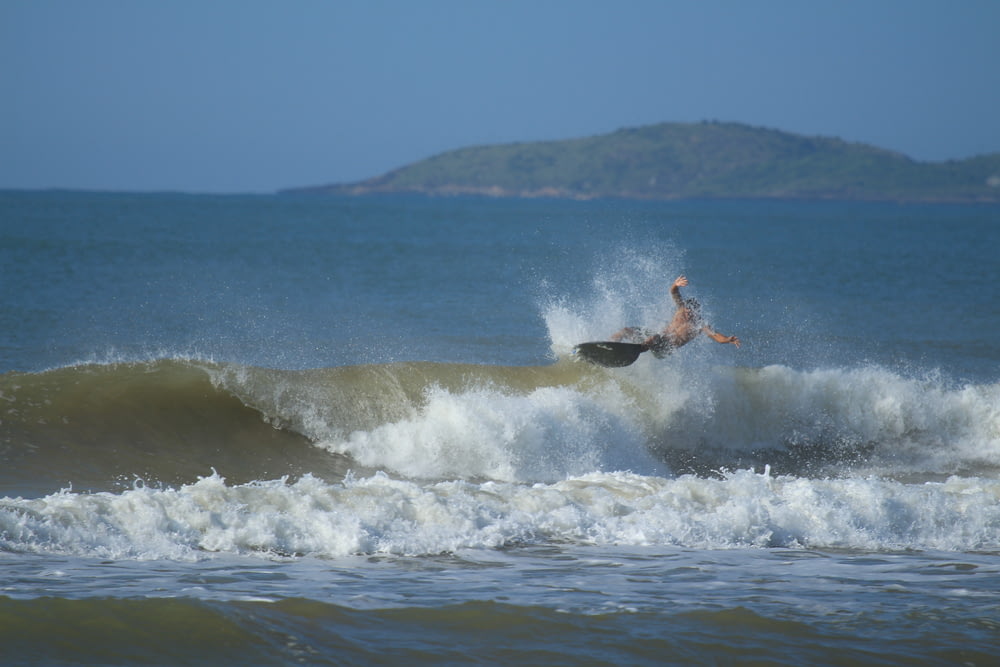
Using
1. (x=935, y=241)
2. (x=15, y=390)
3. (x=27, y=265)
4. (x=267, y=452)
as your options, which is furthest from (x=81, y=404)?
(x=935, y=241)

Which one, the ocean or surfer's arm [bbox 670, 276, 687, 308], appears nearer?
the ocean

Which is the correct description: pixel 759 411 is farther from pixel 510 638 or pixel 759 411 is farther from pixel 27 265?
pixel 27 265

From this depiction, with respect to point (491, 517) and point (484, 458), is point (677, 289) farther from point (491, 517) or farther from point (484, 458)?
point (491, 517)

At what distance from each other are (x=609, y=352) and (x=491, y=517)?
5.38 m

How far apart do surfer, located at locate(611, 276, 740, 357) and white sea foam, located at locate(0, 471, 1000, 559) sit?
3.63 metres

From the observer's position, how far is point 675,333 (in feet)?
46.0

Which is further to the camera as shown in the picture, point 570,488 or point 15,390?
point 15,390

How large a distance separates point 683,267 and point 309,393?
30195mm

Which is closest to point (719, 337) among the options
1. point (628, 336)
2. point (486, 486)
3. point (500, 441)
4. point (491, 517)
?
point (628, 336)

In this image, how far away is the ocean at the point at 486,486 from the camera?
6707 millimetres

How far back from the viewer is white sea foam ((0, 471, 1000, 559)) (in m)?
8.18

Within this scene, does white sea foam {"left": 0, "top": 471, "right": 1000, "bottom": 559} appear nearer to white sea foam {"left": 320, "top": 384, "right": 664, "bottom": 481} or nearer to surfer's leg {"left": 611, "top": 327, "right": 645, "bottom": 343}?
white sea foam {"left": 320, "top": 384, "right": 664, "bottom": 481}

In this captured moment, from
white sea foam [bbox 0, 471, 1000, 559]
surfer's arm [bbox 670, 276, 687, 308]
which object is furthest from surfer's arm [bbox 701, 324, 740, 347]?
white sea foam [bbox 0, 471, 1000, 559]

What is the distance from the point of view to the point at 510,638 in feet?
21.8
